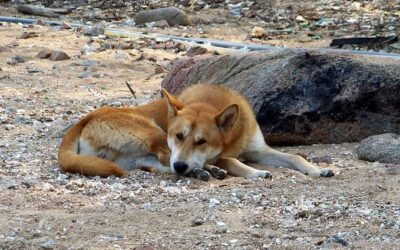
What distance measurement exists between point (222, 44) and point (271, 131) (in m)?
4.75

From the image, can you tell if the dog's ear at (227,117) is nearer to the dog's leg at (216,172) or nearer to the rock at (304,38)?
the dog's leg at (216,172)

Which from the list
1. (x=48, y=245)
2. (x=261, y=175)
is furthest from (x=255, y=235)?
(x=261, y=175)

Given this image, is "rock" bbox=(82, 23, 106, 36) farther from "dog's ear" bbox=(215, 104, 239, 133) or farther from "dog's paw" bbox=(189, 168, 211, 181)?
"dog's paw" bbox=(189, 168, 211, 181)

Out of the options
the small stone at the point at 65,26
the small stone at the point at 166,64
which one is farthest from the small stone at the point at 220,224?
the small stone at the point at 65,26

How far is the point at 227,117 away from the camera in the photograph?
20.4 feet

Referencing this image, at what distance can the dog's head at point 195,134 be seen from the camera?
6.06m

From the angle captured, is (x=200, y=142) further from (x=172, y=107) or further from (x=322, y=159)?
→ (x=322, y=159)

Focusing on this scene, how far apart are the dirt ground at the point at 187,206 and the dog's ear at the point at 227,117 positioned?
0.39m

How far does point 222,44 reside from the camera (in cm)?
1171

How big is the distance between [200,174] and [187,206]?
78cm

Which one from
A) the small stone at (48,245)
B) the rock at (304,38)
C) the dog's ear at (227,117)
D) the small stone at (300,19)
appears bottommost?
the small stone at (300,19)

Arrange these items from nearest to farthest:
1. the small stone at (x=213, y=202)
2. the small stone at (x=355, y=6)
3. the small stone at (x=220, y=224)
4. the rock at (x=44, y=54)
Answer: the small stone at (x=220, y=224), the small stone at (x=213, y=202), the rock at (x=44, y=54), the small stone at (x=355, y=6)

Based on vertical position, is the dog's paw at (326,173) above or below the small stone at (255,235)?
below

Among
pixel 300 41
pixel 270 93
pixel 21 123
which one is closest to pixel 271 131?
pixel 270 93
